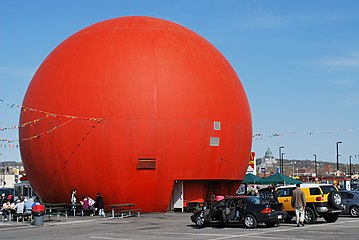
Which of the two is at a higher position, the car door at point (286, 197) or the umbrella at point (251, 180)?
the umbrella at point (251, 180)

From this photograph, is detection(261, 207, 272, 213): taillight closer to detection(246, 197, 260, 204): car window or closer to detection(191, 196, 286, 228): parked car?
detection(191, 196, 286, 228): parked car

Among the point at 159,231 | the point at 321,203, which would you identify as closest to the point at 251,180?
Result: the point at 321,203

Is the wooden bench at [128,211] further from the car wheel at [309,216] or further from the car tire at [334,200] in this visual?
the car tire at [334,200]

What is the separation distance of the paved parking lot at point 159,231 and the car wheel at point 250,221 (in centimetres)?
24

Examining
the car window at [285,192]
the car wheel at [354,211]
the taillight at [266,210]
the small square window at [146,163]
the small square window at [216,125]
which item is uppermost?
the small square window at [216,125]

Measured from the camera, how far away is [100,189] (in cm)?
2923

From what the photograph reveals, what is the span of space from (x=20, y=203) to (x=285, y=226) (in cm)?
1403

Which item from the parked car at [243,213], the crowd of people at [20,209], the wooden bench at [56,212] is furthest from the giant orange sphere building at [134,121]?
the parked car at [243,213]

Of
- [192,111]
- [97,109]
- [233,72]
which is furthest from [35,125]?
[233,72]

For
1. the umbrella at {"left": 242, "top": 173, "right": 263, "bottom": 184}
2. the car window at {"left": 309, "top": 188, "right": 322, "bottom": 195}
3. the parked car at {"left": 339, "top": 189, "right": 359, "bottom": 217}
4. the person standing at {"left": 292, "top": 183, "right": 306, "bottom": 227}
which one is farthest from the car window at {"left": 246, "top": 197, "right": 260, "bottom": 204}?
the umbrella at {"left": 242, "top": 173, "right": 263, "bottom": 184}

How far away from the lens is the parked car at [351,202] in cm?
2684

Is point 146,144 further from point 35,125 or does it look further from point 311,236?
point 311,236

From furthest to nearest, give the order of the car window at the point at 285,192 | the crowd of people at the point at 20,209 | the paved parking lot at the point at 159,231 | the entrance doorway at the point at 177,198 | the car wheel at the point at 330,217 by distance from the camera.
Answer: the entrance doorway at the point at 177,198 → the crowd of people at the point at 20,209 → the car window at the point at 285,192 → the car wheel at the point at 330,217 → the paved parking lot at the point at 159,231

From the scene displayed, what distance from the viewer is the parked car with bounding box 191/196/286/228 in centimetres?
2067
